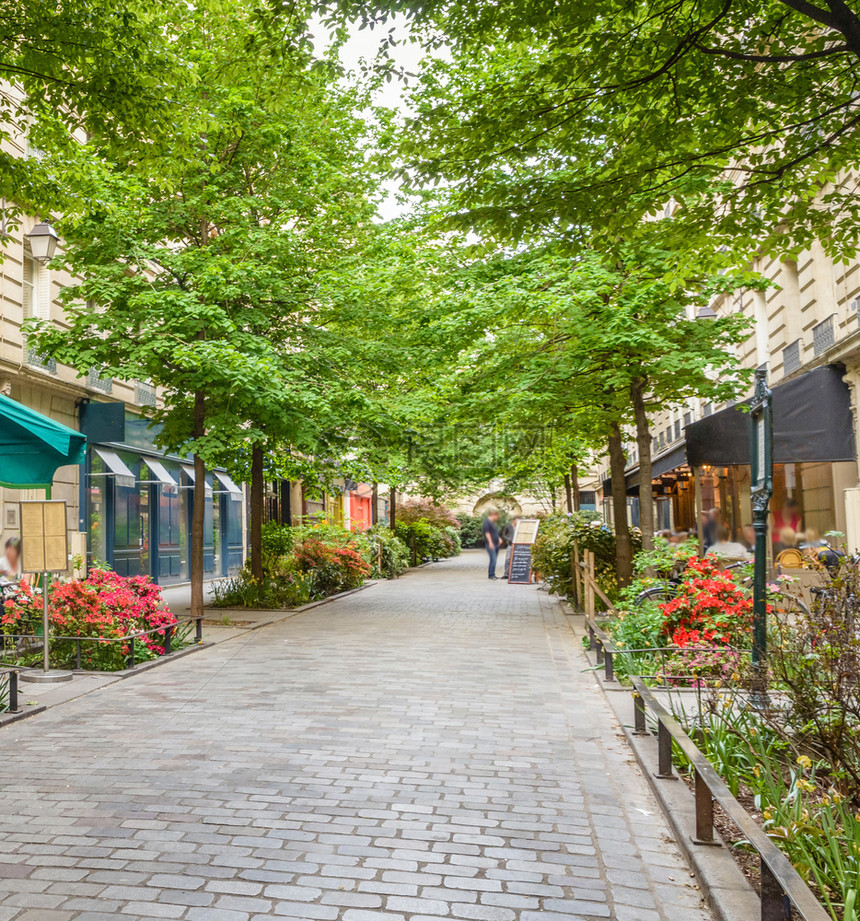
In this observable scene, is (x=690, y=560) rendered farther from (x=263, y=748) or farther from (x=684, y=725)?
(x=263, y=748)

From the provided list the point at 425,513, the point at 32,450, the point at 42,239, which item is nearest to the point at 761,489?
the point at 32,450

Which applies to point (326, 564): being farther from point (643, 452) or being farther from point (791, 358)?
point (791, 358)

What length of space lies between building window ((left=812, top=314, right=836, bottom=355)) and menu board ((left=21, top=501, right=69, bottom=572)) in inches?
494

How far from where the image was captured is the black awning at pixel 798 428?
42.8 feet

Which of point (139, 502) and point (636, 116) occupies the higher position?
point (636, 116)

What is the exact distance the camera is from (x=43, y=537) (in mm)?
9203

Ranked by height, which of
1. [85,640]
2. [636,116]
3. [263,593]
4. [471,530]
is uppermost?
[636,116]

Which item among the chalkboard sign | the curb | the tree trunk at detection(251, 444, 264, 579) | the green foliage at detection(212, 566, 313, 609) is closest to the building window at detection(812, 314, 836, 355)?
→ the curb

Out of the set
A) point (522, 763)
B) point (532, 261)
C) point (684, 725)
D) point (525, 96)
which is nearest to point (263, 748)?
point (522, 763)

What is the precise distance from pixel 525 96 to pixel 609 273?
264 inches

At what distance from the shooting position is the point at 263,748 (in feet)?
21.0

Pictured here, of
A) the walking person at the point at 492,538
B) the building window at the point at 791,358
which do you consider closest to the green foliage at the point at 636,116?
the building window at the point at 791,358

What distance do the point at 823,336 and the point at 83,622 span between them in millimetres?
13079

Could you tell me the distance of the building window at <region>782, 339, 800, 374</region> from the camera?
52.7ft
